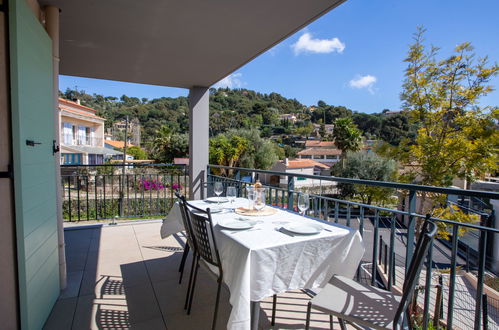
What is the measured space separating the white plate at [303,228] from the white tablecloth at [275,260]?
1.0 inches

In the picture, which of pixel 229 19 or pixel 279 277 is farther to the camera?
pixel 229 19

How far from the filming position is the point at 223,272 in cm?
153

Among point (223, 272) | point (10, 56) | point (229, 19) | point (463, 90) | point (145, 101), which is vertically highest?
point (145, 101)

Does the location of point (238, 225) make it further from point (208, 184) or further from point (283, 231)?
point (208, 184)

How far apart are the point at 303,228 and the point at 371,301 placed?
491 mm

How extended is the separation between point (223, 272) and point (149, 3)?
2.02 metres

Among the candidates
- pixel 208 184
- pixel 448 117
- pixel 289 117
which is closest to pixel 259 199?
pixel 208 184

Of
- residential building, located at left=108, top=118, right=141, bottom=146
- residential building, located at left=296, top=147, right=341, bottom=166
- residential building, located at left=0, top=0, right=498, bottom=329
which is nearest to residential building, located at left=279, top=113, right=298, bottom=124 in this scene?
residential building, located at left=296, top=147, right=341, bottom=166

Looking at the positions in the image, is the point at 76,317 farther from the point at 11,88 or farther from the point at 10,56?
the point at 10,56

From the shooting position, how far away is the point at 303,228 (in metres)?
1.58

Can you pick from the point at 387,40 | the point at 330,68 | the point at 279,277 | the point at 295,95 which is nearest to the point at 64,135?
the point at 279,277

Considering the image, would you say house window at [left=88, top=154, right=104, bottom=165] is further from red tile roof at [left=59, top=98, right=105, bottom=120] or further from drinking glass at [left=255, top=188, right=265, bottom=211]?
drinking glass at [left=255, top=188, right=265, bottom=211]

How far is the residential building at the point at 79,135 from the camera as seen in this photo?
1908 cm

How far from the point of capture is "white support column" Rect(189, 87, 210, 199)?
14.8 ft
